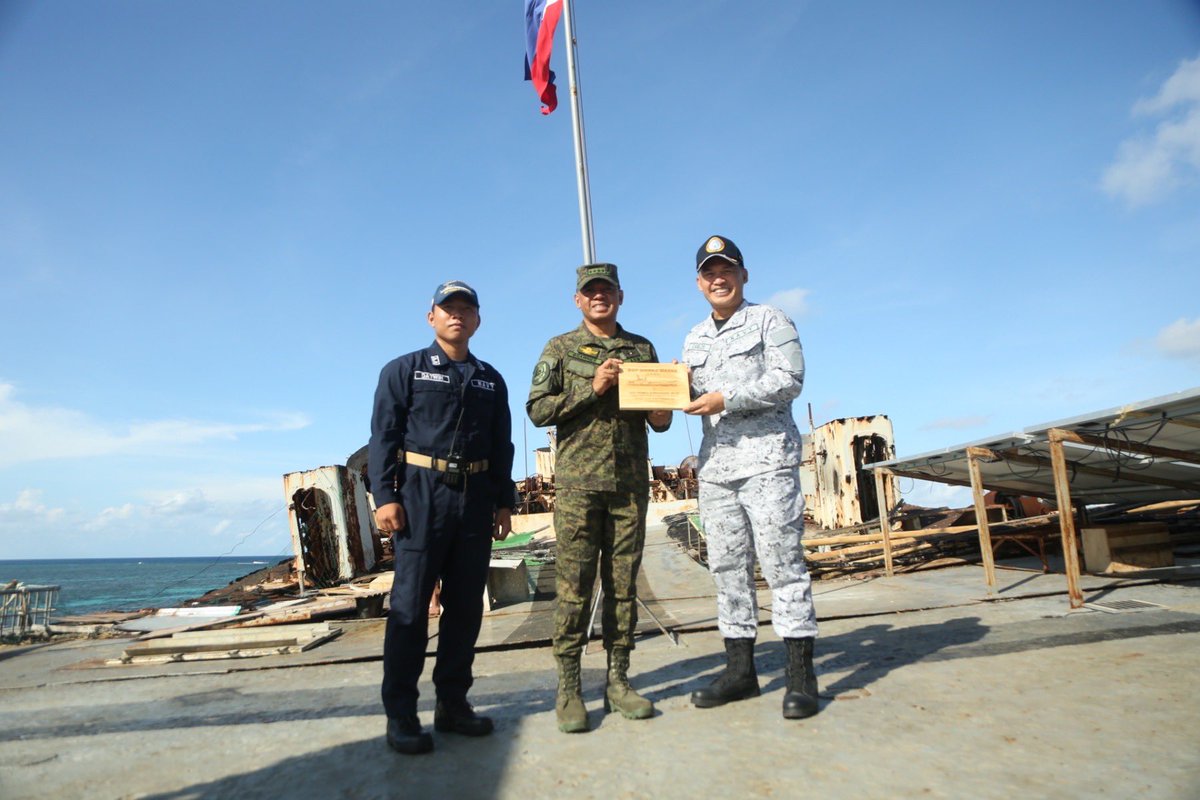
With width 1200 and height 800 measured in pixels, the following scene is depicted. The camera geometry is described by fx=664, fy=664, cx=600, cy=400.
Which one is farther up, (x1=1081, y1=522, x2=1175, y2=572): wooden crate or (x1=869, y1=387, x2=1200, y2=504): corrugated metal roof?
(x1=869, y1=387, x2=1200, y2=504): corrugated metal roof

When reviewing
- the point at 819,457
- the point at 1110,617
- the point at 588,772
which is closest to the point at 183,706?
the point at 588,772

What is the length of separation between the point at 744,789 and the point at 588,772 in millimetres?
576

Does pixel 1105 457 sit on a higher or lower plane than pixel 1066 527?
higher

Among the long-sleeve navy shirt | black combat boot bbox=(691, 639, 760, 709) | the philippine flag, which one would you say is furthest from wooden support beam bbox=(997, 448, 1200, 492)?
the philippine flag

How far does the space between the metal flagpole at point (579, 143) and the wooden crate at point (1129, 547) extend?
619 cm

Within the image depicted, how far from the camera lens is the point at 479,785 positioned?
2.37 m

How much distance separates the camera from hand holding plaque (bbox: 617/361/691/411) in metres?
3.27

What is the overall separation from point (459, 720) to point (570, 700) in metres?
0.52

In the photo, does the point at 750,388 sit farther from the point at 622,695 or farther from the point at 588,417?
the point at 622,695

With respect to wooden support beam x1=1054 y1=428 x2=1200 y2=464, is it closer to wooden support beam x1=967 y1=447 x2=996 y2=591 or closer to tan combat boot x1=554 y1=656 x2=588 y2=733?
wooden support beam x1=967 y1=447 x2=996 y2=591

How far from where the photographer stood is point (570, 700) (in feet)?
10.1

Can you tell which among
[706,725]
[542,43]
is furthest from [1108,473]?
[542,43]

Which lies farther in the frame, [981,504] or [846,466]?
[846,466]

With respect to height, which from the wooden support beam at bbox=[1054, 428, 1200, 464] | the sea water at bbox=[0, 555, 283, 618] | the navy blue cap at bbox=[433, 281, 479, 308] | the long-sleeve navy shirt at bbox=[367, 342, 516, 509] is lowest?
the sea water at bbox=[0, 555, 283, 618]
